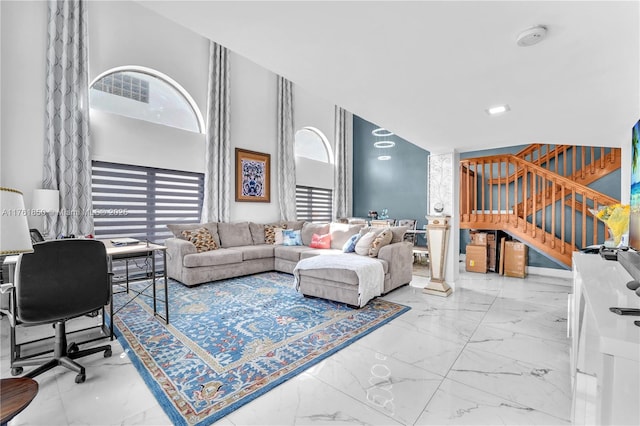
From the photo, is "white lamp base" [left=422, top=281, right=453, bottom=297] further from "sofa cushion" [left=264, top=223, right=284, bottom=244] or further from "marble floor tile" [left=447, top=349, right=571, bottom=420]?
"sofa cushion" [left=264, top=223, right=284, bottom=244]

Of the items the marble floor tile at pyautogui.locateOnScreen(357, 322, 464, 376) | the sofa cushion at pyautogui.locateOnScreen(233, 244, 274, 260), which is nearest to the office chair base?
the marble floor tile at pyautogui.locateOnScreen(357, 322, 464, 376)

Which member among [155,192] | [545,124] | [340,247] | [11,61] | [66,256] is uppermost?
[11,61]

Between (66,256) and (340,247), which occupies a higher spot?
(66,256)

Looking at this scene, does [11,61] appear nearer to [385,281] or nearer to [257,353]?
[257,353]

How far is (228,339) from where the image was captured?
249cm

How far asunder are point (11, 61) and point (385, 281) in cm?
516

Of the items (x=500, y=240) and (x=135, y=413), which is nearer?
(x=135, y=413)

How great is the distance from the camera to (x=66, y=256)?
74.0 inches

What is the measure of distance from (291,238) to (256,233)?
0.70 m

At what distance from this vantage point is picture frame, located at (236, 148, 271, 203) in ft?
18.9

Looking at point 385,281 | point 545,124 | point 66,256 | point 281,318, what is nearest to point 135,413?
point 66,256

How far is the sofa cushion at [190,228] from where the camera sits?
4.57 metres

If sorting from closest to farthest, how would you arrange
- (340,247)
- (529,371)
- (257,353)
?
(529,371)
(257,353)
(340,247)

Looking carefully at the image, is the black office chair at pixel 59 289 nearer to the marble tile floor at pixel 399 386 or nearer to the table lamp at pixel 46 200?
the marble tile floor at pixel 399 386
